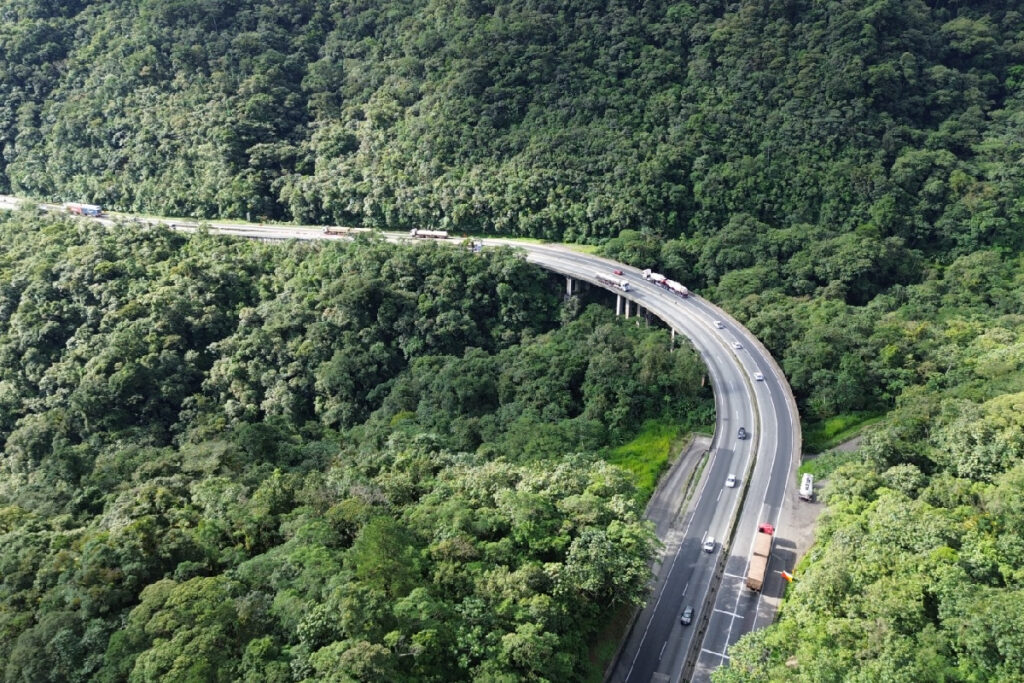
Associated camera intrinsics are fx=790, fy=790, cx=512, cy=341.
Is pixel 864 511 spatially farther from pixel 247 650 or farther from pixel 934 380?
pixel 247 650

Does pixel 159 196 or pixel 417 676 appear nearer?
pixel 417 676

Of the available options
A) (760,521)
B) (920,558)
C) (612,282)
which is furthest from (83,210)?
(920,558)

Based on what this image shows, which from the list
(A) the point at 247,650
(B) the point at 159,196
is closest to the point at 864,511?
(A) the point at 247,650

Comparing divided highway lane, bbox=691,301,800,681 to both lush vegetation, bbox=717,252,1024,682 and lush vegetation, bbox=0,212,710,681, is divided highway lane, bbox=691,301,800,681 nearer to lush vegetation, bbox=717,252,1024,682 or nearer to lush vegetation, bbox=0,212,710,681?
lush vegetation, bbox=717,252,1024,682

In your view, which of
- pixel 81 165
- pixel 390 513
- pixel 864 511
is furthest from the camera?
pixel 81 165

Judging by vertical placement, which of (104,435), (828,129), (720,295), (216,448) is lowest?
(104,435)
